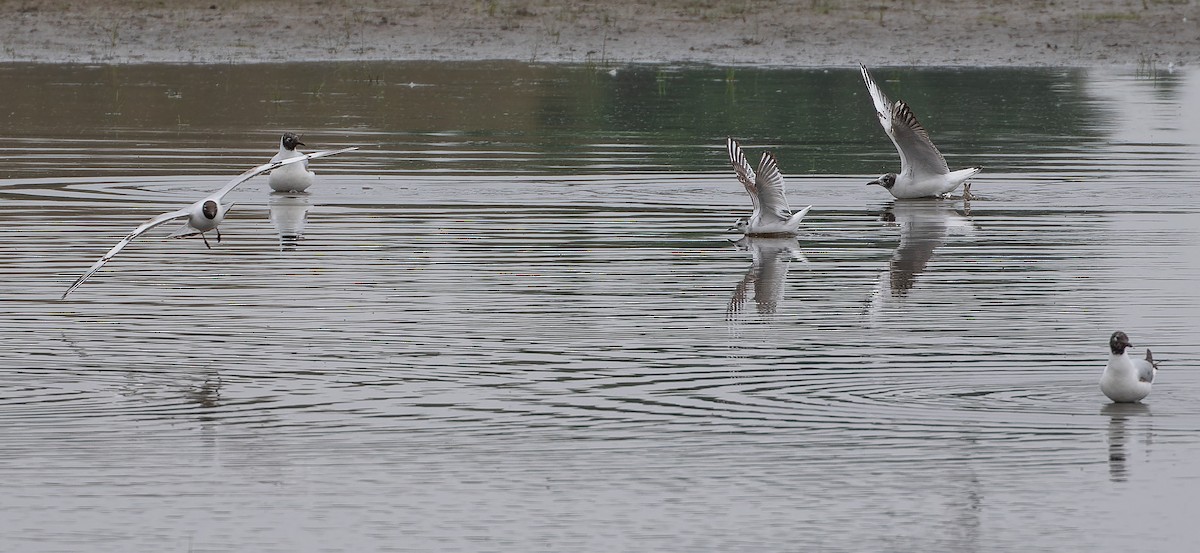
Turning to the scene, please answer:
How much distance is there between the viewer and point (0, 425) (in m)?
9.42

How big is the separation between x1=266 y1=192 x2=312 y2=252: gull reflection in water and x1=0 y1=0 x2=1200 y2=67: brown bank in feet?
58.1

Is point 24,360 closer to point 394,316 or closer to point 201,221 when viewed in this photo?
point 394,316

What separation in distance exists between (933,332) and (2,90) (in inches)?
837

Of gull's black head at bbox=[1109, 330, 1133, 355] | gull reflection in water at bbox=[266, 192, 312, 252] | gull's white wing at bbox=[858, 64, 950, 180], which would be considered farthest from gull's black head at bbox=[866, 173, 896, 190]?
gull's black head at bbox=[1109, 330, 1133, 355]

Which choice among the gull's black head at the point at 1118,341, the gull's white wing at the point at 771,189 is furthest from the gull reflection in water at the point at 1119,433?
the gull's white wing at the point at 771,189

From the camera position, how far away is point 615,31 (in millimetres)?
37594

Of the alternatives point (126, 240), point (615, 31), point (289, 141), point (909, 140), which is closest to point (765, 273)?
point (126, 240)

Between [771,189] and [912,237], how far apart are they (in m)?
1.22

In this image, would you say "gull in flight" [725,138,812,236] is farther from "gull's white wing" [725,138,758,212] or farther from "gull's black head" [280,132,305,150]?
"gull's black head" [280,132,305,150]

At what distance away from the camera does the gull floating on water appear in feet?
31.4

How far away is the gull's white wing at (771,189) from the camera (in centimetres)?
1582

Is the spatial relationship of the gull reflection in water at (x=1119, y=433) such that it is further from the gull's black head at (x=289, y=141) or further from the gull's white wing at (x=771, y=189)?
the gull's black head at (x=289, y=141)

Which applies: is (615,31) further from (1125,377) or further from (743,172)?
(1125,377)

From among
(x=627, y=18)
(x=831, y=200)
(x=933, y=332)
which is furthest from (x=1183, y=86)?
(x=933, y=332)
